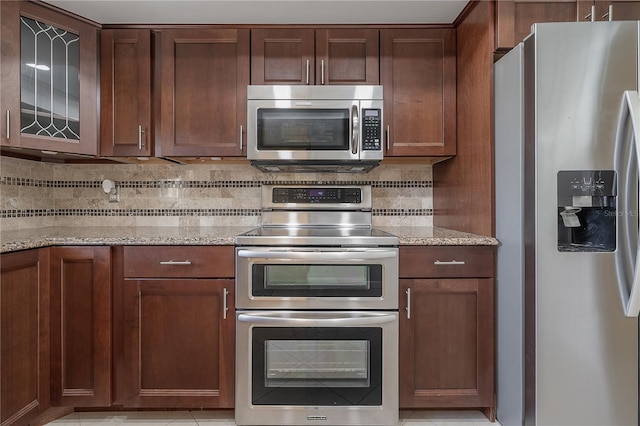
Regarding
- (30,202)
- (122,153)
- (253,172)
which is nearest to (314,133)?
(253,172)

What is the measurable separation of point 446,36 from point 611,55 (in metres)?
0.88

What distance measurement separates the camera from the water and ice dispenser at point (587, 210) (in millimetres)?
1482


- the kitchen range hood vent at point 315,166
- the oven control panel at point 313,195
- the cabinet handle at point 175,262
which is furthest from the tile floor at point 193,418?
the kitchen range hood vent at point 315,166

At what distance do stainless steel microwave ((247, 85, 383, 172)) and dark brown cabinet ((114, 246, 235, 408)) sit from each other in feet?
2.14

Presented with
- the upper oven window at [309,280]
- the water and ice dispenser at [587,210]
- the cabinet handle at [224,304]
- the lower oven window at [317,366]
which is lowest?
the lower oven window at [317,366]

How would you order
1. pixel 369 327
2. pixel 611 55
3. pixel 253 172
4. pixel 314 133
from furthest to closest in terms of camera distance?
pixel 253 172 < pixel 314 133 < pixel 369 327 < pixel 611 55

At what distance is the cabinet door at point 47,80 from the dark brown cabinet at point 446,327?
1856 millimetres

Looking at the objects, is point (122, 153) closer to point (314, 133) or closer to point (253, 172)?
point (253, 172)

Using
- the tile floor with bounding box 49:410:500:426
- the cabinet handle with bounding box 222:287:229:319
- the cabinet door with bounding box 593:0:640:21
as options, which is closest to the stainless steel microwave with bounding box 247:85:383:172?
the cabinet handle with bounding box 222:287:229:319

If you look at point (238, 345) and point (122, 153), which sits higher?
point (122, 153)

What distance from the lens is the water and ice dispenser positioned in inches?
58.4

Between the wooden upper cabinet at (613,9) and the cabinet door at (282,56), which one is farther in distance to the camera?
the cabinet door at (282,56)

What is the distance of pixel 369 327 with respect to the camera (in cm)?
179

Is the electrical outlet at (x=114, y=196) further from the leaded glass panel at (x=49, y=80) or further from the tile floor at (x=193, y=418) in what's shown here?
the tile floor at (x=193, y=418)
